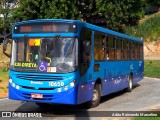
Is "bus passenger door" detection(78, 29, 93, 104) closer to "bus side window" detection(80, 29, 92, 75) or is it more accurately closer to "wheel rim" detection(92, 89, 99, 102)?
"bus side window" detection(80, 29, 92, 75)

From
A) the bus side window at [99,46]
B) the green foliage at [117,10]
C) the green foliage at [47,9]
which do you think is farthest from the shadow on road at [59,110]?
the green foliage at [117,10]

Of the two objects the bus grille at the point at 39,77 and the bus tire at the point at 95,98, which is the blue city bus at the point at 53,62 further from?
the bus tire at the point at 95,98

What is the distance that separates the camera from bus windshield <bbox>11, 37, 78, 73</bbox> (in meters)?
11.6

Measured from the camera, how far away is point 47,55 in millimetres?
11766

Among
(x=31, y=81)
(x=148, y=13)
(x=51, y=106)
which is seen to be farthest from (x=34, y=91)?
(x=148, y=13)

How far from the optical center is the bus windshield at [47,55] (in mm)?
11617

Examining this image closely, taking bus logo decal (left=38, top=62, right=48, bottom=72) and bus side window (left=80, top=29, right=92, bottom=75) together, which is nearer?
bus logo decal (left=38, top=62, right=48, bottom=72)

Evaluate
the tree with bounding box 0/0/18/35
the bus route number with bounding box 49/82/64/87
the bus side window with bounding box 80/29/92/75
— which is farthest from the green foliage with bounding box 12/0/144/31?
the bus route number with bounding box 49/82/64/87

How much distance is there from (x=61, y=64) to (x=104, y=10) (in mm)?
36612

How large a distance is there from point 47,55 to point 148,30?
4268cm

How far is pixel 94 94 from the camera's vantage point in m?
13.6

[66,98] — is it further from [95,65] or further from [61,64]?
[95,65]

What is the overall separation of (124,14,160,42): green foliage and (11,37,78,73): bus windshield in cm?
4177

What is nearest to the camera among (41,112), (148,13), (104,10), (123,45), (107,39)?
(41,112)
